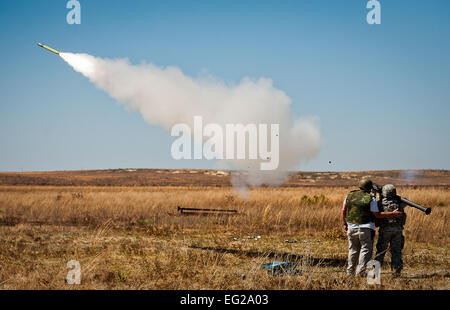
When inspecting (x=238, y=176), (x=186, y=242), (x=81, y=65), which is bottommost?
(x=186, y=242)

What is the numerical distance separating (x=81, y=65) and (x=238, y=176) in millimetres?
10590

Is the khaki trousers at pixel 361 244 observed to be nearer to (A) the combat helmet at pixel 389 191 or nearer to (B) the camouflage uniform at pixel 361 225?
(B) the camouflage uniform at pixel 361 225

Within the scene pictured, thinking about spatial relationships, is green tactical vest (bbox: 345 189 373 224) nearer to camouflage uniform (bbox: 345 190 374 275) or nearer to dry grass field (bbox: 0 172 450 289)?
camouflage uniform (bbox: 345 190 374 275)

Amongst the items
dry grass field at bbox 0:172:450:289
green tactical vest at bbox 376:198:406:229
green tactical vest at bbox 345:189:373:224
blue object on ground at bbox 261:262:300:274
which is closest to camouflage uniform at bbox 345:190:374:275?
green tactical vest at bbox 345:189:373:224

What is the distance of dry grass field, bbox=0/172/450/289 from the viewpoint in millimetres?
7625

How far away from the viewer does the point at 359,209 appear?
7.68 meters

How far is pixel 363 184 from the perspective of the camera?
784 cm

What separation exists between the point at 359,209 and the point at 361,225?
30 centimetres

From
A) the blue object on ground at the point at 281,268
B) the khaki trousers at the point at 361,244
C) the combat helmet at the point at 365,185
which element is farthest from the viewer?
the blue object on ground at the point at 281,268

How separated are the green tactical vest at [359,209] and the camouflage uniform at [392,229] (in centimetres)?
44

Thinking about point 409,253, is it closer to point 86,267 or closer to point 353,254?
point 353,254

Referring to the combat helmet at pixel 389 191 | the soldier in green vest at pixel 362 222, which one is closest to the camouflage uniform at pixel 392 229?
the combat helmet at pixel 389 191

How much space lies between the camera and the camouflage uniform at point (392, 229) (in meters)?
7.85
